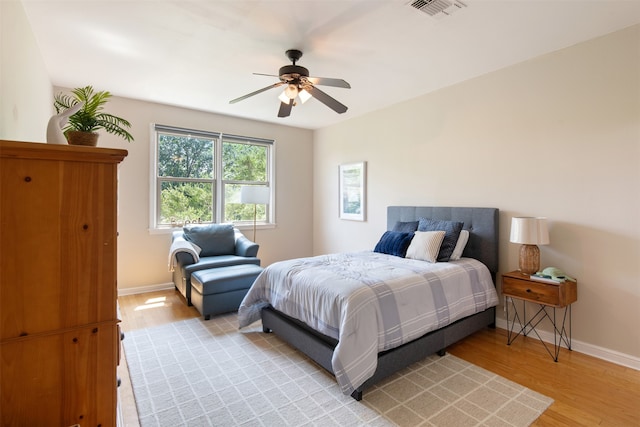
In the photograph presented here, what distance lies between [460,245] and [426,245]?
0.41 meters

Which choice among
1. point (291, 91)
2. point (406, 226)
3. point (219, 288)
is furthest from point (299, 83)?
point (219, 288)

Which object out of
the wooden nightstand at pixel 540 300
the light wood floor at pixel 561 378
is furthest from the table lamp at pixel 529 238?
the light wood floor at pixel 561 378

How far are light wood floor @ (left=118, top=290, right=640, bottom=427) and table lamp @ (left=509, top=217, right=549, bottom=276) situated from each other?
2.42 feet

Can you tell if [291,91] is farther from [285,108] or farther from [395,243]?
[395,243]

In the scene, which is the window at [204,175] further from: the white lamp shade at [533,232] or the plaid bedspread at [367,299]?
the white lamp shade at [533,232]

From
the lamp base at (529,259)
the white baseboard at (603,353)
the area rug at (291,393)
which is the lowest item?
the area rug at (291,393)

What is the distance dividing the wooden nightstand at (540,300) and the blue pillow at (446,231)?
531mm

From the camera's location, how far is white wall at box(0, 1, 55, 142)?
73.9 inches

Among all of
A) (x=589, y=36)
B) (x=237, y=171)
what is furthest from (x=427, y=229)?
(x=237, y=171)

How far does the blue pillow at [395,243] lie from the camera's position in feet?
11.3

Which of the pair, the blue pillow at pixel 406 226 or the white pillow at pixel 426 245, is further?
the blue pillow at pixel 406 226

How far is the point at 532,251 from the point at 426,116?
2059 mm

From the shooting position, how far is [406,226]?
12.7 ft

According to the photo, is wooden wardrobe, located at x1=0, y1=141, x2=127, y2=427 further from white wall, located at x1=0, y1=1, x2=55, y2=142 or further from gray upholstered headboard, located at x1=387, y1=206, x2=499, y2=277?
gray upholstered headboard, located at x1=387, y1=206, x2=499, y2=277
